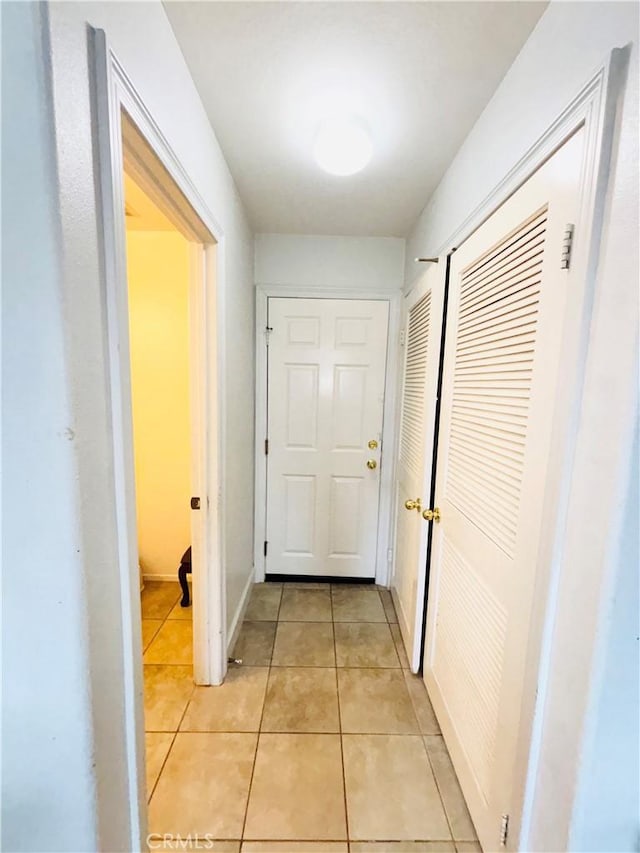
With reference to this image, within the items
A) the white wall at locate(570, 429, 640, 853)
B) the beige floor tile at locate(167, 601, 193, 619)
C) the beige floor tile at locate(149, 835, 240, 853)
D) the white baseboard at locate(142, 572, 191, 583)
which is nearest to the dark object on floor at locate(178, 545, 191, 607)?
the beige floor tile at locate(167, 601, 193, 619)

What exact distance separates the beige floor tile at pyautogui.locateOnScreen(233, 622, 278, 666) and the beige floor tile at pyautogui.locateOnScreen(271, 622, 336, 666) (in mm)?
37

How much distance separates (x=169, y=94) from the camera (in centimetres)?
95

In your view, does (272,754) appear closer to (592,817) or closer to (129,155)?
(592,817)

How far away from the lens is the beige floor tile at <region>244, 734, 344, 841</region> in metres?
1.09

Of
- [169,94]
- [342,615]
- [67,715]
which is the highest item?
[169,94]

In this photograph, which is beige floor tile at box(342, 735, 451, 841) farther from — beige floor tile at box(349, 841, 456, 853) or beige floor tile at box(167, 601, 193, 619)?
beige floor tile at box(167, 601, 193, 619)

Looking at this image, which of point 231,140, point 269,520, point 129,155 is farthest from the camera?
point 269,520

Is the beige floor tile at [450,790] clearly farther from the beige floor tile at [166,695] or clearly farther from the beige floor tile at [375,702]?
the beige floor tile at [166,695]

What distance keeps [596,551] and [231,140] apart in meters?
1.76

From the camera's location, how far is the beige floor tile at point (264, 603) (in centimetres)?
212

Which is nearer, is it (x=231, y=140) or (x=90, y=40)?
(x=90, y=40)

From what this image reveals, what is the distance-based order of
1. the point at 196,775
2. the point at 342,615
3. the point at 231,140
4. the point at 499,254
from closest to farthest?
the point at 499,254
the point at 196,775
the point at 231,140
the point at 342,615

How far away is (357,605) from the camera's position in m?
2.28

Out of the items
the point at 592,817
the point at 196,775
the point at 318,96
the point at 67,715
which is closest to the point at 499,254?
the point at 318,96
